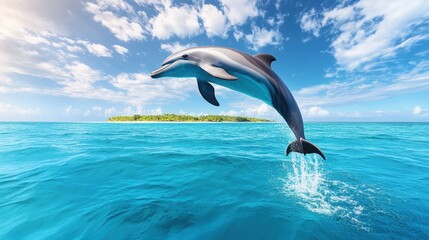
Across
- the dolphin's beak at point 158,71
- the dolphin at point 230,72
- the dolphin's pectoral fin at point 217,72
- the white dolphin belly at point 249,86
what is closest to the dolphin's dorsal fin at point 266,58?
the dolphin at point 230,72

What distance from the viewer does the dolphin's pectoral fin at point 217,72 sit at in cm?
291

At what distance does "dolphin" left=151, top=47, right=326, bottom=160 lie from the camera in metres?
3.28

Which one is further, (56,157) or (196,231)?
(56,157)

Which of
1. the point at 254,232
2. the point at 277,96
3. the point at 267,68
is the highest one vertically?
the point at 267,68

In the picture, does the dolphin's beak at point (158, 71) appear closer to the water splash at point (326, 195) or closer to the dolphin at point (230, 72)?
the dolphin at point (230, 72)

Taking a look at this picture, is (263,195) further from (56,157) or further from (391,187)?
(56,157)

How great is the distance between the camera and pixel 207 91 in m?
3.80

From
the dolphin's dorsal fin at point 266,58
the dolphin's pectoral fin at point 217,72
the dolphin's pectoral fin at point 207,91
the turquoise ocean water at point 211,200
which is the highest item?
the dolphin's dorsal fin at point 266,58

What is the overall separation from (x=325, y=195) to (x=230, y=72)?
5575 millimetres

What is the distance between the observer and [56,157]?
11.8 metres

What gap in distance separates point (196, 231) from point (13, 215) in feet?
16.4

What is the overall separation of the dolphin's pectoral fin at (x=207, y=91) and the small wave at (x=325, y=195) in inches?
165

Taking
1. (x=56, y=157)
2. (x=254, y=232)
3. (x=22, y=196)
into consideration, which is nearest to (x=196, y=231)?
(x=254, y=232)

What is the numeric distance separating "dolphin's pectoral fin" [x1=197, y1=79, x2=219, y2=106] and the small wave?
4.19 m
